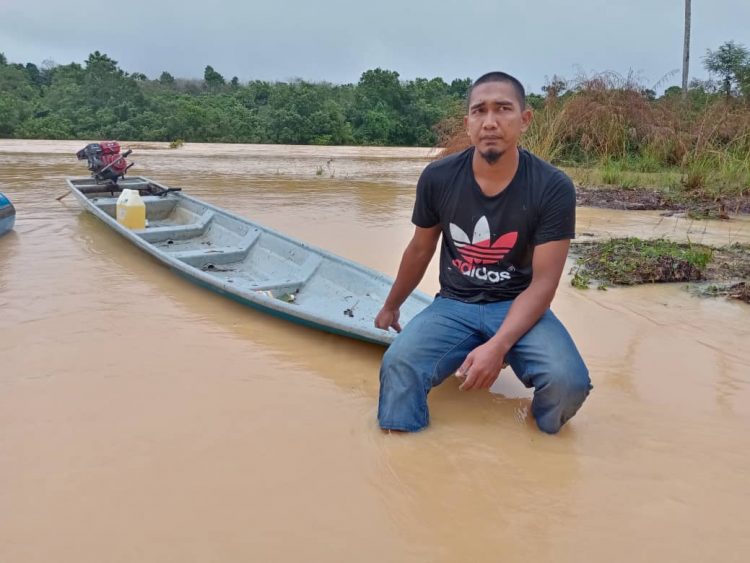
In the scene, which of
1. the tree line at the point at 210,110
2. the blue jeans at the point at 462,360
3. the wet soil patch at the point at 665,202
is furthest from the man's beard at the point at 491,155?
the tree line at the point at 210,110

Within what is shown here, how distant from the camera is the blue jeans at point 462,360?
236cm

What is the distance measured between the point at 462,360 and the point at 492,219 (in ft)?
1.86

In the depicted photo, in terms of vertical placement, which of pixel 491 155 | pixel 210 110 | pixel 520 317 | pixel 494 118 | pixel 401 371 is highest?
pixel 210 110

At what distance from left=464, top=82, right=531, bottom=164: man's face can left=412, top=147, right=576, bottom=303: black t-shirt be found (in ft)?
0.52

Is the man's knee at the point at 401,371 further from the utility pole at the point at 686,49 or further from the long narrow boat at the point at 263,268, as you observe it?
the utility pole at the point at 686,49

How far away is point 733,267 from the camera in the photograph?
16.1 feet

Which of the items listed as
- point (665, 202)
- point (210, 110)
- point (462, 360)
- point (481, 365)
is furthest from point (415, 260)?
point (210, 110)

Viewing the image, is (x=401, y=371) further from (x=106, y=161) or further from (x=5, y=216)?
Result: (x=106, y=161)

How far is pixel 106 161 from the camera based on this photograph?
7449mm

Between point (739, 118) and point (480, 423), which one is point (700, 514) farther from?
point (739, 118)

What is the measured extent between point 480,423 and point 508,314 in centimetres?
49

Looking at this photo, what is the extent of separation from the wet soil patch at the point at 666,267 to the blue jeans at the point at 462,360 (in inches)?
87.1

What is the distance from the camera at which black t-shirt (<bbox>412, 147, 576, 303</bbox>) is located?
2439 millimetres

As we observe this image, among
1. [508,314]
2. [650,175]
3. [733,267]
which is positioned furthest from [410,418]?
[650,175]
